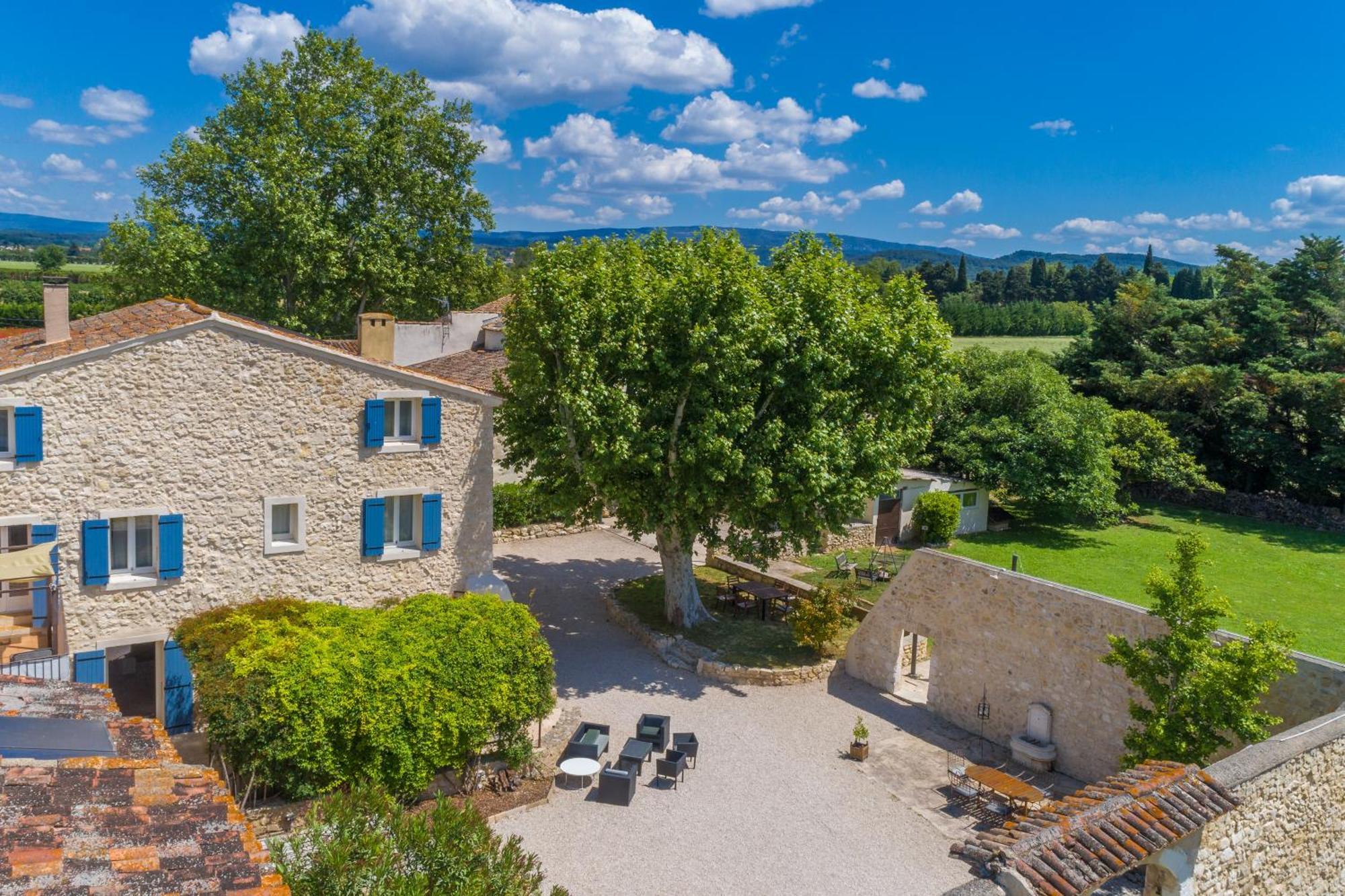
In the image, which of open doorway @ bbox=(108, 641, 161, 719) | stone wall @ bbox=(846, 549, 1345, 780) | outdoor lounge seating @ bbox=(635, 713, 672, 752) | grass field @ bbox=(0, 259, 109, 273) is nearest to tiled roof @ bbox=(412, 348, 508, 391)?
open doorway @ bbox=(108, 641, 161, 719)

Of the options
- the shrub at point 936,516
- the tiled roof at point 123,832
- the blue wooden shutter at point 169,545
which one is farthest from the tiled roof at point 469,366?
the tiled roof at point 123,832

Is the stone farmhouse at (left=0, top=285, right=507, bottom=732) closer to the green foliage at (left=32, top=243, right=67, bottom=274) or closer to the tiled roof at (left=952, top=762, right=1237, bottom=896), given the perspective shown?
the tiled roof at (left=952, top=762, right=1237, bottom=896)

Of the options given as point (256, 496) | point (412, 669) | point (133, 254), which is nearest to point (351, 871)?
point (412, 669)

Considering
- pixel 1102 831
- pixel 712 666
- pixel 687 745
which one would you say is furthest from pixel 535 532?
pixel 1102 831

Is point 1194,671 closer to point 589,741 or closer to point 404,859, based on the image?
point 589,741

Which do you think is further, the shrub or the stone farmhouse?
the shrub
